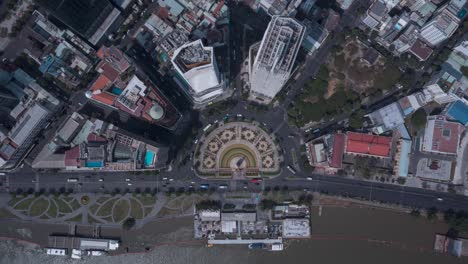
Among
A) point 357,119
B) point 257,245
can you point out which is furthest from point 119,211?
point 357,119

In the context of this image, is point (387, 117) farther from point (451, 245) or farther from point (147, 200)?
point (147, 200)

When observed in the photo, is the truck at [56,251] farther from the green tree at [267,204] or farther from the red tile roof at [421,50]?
the red tile roof at [421,50]

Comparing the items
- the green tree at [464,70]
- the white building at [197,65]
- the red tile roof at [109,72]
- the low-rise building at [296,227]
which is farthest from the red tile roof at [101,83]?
the green tree at [464,70]

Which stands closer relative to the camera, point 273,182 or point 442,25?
point 442,25

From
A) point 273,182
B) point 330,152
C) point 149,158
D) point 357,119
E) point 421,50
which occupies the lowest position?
point 273,182

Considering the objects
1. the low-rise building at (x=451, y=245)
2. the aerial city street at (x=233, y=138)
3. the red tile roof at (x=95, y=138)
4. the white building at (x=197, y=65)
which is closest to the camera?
the white building at (x=197, y=65)

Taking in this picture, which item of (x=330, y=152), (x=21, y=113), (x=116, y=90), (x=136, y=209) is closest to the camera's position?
(x=21, y=113)

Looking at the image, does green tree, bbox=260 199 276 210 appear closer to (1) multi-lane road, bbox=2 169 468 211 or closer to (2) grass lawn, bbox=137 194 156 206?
(1) multi-lane road, bbox=2 169 468 211

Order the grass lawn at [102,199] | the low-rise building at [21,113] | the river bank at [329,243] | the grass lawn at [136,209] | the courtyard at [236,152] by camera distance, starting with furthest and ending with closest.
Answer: the grass lawn at [102,199] → the grass lawn at [136,209] → the courtyard at [236,152] → the river bank at [329,243] → the low-rise building at [21,113]
